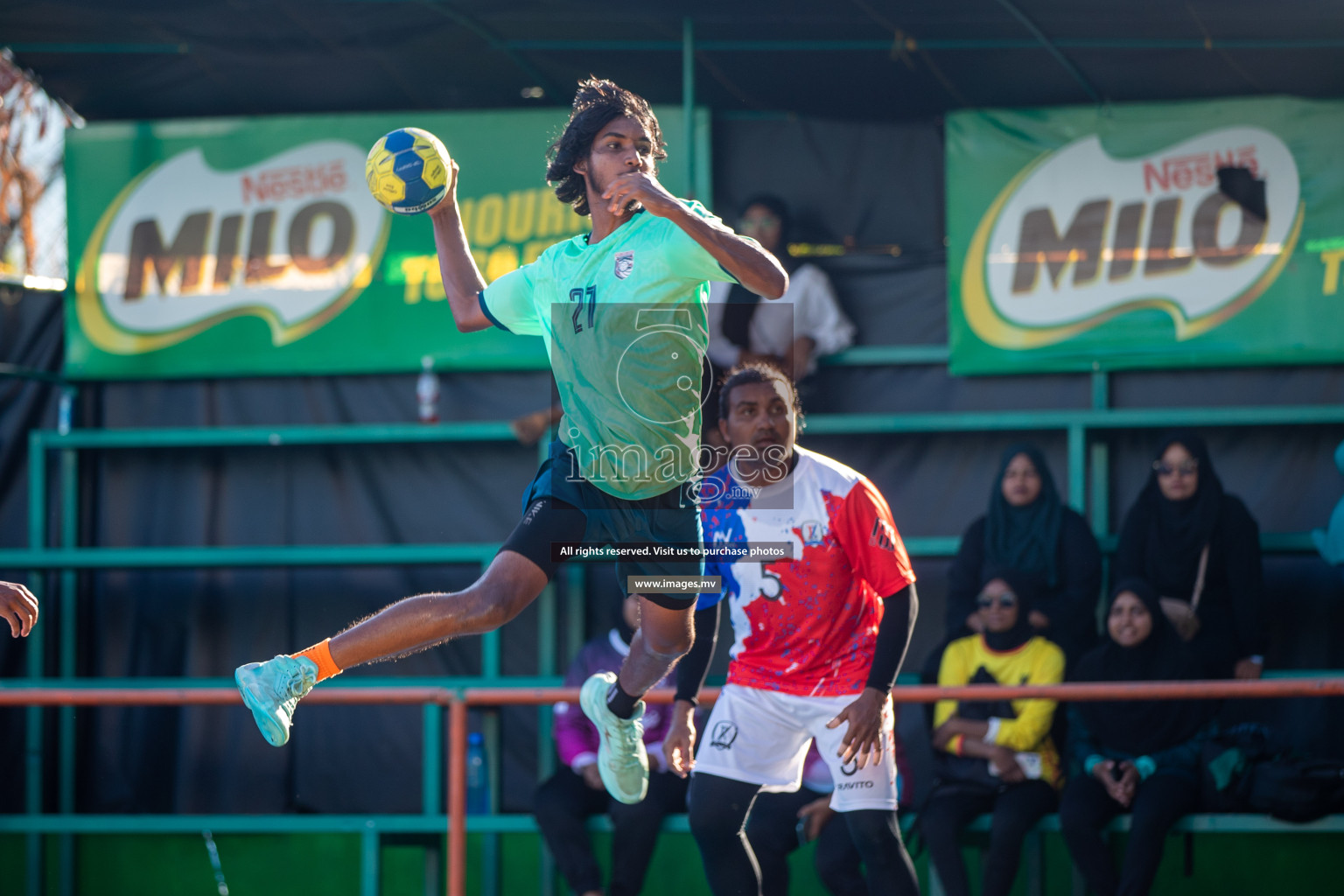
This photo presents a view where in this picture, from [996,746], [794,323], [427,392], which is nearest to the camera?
[996,746]

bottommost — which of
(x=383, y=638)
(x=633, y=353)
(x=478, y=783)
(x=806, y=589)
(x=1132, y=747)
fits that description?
(x=478, y=783)

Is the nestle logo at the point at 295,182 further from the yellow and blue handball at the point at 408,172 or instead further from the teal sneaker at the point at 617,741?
the teal sneaker at the point at 617,741

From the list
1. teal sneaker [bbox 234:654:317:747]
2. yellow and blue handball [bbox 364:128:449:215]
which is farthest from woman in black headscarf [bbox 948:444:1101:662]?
teal sneaker [bbox 234:654:317:747]

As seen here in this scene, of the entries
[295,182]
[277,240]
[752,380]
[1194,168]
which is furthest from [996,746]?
[295,182]

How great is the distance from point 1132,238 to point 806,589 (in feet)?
10.6

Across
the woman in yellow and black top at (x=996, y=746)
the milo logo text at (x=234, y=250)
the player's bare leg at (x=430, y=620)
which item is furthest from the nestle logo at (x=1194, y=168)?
the player's bare leg at (x=430, y=620)

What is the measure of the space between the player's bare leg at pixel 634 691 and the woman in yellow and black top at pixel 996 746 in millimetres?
1663

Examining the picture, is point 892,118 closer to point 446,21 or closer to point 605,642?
point 446,21

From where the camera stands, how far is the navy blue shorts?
3809 mm

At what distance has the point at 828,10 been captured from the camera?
21.3 ft

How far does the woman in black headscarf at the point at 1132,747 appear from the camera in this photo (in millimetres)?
5535

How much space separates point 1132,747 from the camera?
19.1ft

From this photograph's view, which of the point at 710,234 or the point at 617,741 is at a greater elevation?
the point at 710,234

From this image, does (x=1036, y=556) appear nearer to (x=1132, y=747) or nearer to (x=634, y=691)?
(x=1132, y=747)
